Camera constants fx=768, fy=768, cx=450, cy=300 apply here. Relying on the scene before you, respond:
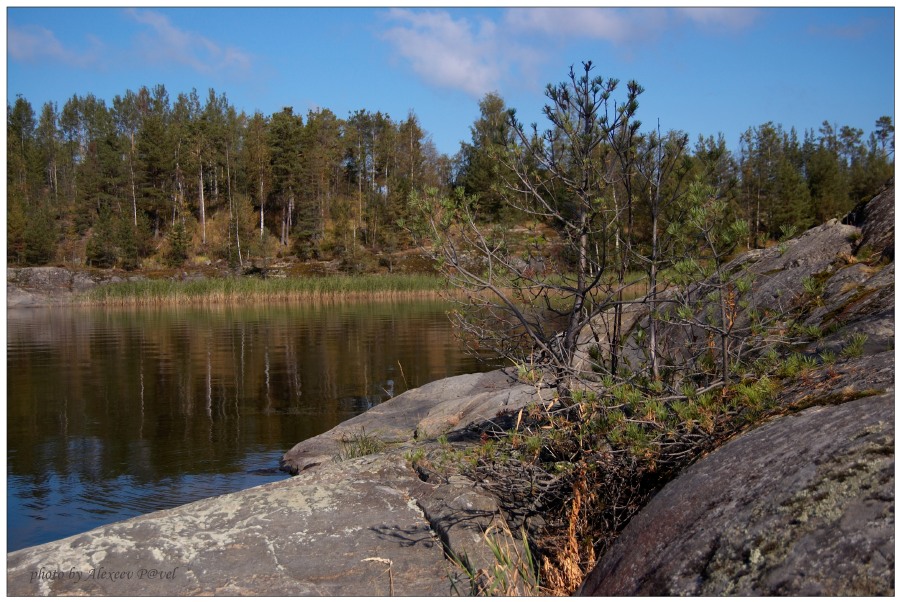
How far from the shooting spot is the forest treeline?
56.6m

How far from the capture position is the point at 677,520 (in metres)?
3.49

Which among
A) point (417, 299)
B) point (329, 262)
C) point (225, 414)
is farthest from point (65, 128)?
point (225, 414)

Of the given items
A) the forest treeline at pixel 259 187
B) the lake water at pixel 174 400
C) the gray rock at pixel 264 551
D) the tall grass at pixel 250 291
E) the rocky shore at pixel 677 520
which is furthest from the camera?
the forest treeline at pixel 259 187

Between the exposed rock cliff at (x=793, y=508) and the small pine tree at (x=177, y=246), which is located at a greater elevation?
the small pine tree at (x=177, y=246)

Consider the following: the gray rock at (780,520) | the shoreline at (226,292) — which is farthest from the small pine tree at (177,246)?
the gray rock at (780,520)

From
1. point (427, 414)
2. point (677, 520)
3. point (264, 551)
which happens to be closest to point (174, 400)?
point (427, 414)

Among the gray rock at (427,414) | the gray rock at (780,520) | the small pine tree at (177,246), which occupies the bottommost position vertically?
the gray rock at (427,414)

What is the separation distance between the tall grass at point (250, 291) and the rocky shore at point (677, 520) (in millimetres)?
37935

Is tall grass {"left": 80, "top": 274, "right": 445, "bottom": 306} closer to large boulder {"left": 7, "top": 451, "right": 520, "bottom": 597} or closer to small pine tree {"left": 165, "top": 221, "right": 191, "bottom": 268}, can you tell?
small pine tree {"left": 165, "top": 221, "right": 191, "bottom": 268}

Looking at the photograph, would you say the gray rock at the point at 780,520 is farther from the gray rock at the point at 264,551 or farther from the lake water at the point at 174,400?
the lake water at the point at 174,400

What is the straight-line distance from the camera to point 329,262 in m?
60.0

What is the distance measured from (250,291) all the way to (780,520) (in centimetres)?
4301

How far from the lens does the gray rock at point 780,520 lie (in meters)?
2.63

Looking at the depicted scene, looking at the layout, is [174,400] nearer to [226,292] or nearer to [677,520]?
[677,520]
